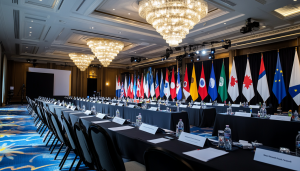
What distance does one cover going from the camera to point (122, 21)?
287 inches

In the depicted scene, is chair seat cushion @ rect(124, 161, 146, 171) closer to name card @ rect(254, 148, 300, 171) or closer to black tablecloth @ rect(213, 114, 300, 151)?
name card @ rect(254, 148, 300, 171)

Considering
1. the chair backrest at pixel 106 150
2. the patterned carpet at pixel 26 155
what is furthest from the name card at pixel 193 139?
the patterned carpet at pixel 26 155

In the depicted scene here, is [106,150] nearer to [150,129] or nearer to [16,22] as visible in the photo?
[150,129]

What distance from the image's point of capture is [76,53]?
13.0 metres

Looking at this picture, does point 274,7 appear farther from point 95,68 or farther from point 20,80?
point 20,80

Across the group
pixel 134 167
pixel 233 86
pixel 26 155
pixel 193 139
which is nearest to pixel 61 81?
pixel 233 86

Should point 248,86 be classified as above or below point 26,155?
above

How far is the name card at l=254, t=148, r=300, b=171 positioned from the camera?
4.34ft

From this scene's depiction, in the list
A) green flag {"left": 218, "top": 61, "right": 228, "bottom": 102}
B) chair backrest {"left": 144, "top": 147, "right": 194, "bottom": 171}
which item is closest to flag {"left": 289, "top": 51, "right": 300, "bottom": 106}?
green flag {"left": 218, "top": 61, "right": 228, "bottom": 102}

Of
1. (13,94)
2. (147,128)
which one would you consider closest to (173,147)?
Answer: (147,128)

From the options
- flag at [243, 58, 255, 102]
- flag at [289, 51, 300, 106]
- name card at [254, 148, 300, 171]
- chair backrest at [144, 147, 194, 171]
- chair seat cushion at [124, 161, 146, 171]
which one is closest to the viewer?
chair backrest at [144, 147, 194, 171]

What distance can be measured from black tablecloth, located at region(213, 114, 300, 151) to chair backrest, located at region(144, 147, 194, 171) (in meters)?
3.53

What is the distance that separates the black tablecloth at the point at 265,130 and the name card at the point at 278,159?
103 inches

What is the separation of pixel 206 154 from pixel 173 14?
3878 millimetres
